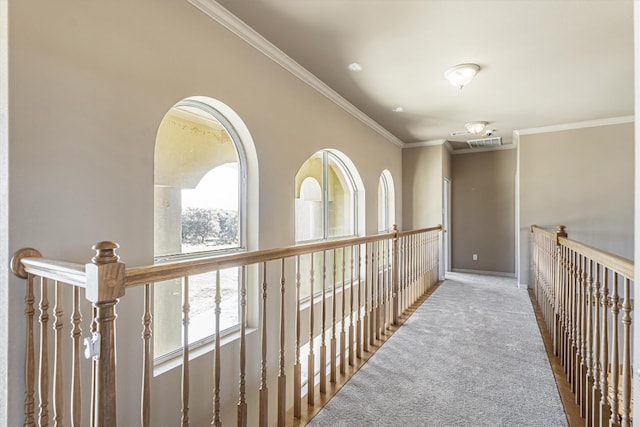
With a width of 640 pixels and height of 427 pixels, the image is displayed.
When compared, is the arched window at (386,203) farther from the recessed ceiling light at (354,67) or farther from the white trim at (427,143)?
the recessed ceiling light at (354,67)

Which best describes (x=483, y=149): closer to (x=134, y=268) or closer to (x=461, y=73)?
(x=461, y=73)

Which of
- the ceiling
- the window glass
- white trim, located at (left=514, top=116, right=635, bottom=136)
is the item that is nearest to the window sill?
the window glass

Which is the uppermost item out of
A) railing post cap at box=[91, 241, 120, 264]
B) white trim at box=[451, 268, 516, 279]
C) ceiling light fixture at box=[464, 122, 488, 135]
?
ceiling light fixture at box=[464, 122, 488, 135]

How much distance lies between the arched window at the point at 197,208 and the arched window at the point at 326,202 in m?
1.00

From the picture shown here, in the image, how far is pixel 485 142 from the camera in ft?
20.6

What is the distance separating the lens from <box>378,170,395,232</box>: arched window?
19.9ft

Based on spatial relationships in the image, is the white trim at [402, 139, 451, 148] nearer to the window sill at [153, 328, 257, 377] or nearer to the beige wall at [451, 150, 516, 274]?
the beige wall at [451, 150, 516, 274]

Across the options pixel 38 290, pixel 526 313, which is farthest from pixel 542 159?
pixel 38 290

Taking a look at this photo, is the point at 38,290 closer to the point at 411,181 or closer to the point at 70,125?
the point at 70,125

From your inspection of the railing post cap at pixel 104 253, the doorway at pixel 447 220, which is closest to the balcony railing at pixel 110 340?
the railing post cap at pixel 104 253

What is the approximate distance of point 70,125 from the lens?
153cm

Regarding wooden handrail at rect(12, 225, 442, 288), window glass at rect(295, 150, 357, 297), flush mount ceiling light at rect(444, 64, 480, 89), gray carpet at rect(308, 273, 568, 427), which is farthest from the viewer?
window glass at rect(295, 150, 357, 297)

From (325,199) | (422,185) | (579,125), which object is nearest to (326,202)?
(325,199)

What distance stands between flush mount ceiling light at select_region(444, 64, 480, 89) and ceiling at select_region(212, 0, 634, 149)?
0.07 metres
